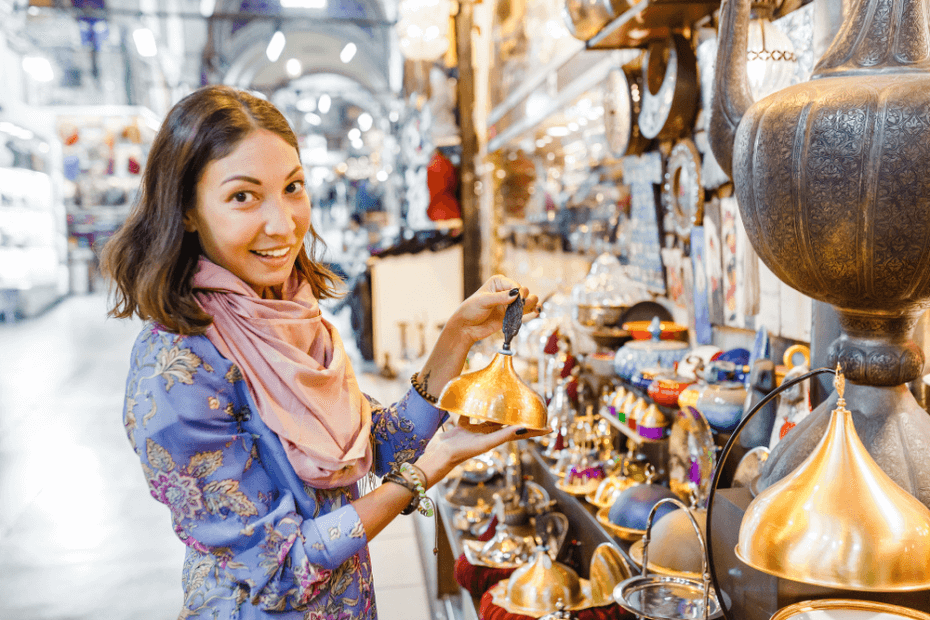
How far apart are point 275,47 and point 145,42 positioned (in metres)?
1.44

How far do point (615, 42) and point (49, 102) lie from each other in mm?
7344

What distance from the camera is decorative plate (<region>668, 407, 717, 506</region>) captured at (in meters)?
1.59

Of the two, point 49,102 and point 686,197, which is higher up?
point 49,102

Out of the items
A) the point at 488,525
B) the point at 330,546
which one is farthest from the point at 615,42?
the point at 330,546

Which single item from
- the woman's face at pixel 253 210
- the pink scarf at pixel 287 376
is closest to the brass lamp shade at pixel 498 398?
the pink scarf at pixel 287 376

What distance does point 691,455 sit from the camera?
168 centimetres

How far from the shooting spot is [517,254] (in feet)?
17.2

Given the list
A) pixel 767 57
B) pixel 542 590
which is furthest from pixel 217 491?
pixel 767 57

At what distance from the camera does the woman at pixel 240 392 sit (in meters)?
1.01

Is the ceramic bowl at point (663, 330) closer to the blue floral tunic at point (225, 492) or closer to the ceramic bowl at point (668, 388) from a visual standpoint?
the ceramic bowl at point (668, 388)

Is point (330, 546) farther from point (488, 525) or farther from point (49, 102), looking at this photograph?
point (49, 102)

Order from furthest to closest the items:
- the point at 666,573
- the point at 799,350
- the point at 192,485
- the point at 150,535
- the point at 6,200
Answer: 1. the point at 6,200
2. the point at 150,535
3. the point at 799,350
4. the point at 666,573
5. the point at 192,485

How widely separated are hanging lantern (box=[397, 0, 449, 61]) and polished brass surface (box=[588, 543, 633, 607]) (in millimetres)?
4625

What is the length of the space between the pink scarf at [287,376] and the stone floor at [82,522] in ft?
6.31
